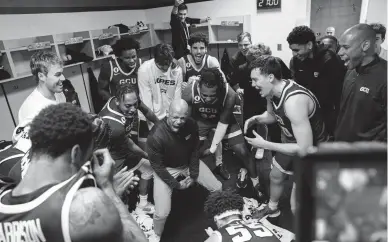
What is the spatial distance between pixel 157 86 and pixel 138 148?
76 cm

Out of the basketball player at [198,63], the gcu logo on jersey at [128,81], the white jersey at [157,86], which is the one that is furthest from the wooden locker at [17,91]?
the basketball player at [198,63]

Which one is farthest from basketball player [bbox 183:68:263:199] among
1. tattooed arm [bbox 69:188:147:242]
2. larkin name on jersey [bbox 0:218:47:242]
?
larkin name on jersey [bbox 0:218:47:242]

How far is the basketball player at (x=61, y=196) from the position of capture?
0.94m

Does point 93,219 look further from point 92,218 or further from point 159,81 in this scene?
point 159,81

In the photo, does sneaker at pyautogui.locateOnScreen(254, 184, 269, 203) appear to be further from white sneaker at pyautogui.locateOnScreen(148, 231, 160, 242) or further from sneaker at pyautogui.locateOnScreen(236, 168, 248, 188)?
white sneaker at pyautogui.locateOnScreen(148, 231, 160, 242)

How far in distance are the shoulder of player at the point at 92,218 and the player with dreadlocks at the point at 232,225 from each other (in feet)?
2.01

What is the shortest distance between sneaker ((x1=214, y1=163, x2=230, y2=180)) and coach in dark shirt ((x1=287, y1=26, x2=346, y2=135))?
1.19 m

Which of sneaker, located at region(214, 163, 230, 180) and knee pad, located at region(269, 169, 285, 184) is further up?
knee pad, located at region(269, 169, 285, 184)

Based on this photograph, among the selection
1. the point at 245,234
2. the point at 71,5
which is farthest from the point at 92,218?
the point at 71,5

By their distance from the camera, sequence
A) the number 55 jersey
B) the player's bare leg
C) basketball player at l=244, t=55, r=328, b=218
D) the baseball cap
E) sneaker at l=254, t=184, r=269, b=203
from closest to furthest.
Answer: the number 55 jersey, the baseball cap, basketball player at l=244, t=55, r=328, b=218, the player's bare leg, sneaker at l=254, t=184, r=269, b=203

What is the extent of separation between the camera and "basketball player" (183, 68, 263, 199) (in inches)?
96.1

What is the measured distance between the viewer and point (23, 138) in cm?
173

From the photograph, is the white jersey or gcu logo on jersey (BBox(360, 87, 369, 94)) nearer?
gcu logo on jersey (BBox(360, 87, 369, 94))

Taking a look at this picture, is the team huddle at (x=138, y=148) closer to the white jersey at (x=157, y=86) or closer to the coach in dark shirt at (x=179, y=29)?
the white jersey at (x=157, y=86)
